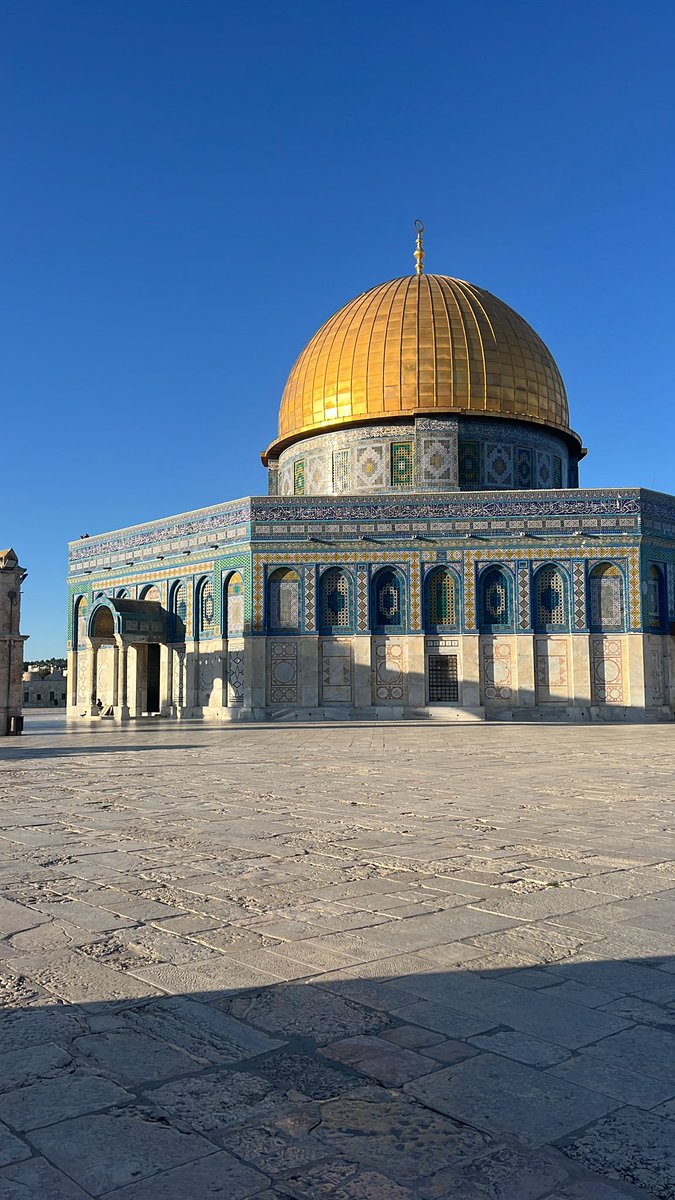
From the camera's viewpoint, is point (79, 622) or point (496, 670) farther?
point (79, 622)

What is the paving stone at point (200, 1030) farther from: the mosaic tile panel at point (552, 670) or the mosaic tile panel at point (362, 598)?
the mosaic tile panel at point (552, 670)

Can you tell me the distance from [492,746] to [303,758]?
12.5 feet

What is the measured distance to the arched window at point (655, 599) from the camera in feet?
86.2

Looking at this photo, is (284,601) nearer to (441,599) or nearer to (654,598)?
(441,599)

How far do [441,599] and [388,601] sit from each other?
1437 millimetres

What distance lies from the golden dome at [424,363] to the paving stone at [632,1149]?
2740 centimetres

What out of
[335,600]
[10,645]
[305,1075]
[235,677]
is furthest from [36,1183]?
[235,677]

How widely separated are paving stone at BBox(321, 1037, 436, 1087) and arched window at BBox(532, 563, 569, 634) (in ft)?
78.6

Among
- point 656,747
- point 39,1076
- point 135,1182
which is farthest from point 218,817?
point 656,747

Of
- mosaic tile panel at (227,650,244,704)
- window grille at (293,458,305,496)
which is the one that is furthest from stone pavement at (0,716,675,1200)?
window grille at (293,458,305,496)

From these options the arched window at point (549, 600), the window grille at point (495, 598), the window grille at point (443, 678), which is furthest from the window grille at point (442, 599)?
the arched window at point (549, 600)

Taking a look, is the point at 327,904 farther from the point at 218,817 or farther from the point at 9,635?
the point at 9,635

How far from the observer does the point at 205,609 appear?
28359 mm

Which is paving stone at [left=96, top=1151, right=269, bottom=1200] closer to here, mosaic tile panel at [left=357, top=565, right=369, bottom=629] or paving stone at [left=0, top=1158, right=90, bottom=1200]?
paving stone at [left=0, top=1158, right=90, bottom=1200]
